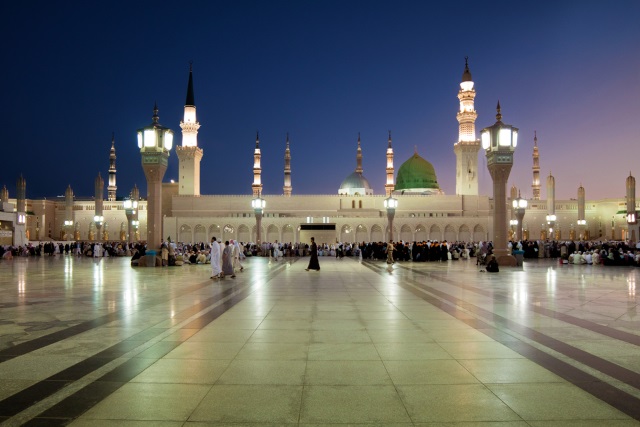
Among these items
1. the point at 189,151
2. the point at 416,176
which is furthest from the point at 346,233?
the point at 189,151

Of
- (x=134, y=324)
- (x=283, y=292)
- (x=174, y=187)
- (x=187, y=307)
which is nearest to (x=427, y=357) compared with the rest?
(x=134, y=324)

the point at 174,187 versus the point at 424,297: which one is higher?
the point at 174,187

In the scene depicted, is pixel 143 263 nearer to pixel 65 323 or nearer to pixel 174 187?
pixel 65 323

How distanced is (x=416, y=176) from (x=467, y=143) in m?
10.1

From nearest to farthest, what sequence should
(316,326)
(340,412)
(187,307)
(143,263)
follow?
(340,412)
(316,326)
(187,307)
(143,263)

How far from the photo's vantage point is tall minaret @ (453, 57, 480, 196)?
47625 millimetres

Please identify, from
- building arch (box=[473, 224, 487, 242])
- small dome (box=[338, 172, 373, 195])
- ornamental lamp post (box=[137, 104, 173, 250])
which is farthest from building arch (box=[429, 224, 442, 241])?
ornamental lamp post (box=[137, 104, 173, 250])

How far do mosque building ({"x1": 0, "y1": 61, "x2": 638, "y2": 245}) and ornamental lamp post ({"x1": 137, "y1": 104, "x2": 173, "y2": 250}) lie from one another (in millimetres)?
26969

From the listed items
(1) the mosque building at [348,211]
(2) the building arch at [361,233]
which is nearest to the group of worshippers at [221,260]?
(1) the mosque building at [348,211]

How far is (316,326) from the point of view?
565cm

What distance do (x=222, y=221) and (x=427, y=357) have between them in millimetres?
45636

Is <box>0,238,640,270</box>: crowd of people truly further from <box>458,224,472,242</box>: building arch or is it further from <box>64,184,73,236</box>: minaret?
<box>64,184,73,236</box>: minaret

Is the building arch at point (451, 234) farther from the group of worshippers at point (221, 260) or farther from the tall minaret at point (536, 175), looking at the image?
the group of worshippers at point (221, 260)

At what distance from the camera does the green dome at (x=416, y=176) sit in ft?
192
